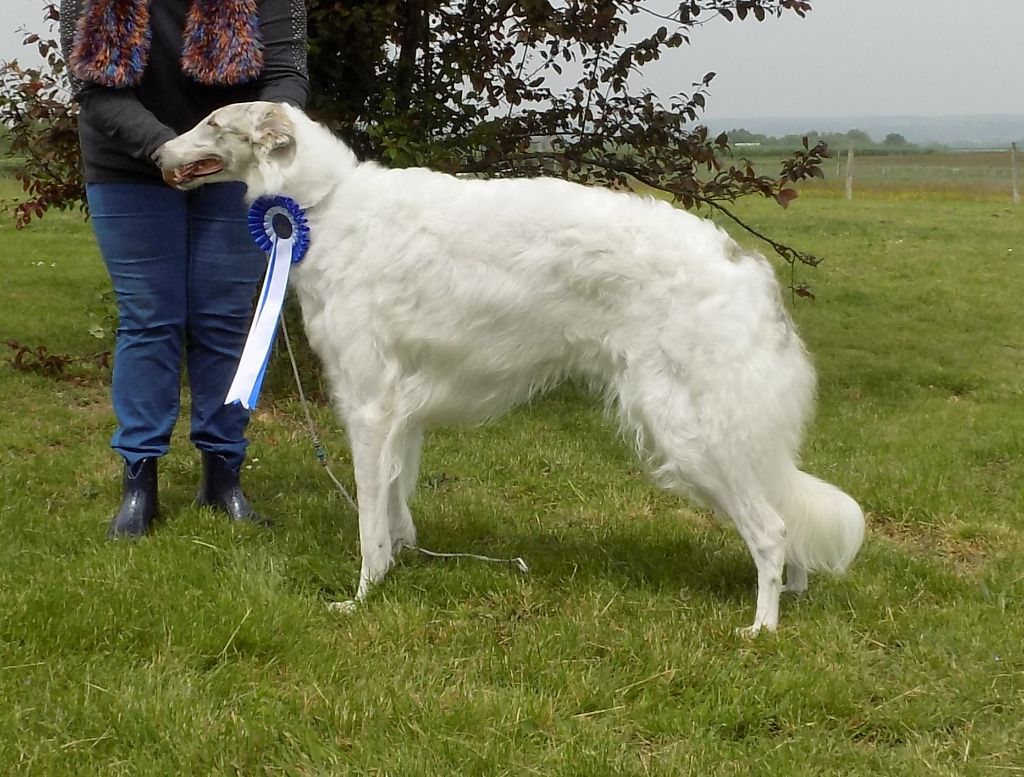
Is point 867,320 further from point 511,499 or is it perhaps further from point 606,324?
point 606,324

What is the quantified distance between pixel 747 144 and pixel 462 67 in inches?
102

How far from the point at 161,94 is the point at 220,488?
65.5 inches

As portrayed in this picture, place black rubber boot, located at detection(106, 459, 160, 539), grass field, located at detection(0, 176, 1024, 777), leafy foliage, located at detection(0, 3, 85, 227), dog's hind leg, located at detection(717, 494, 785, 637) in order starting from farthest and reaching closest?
leafy foliage, located at detection(0, 3, 85, 227) < black rubber boot, located at detection(106, 459, 160, 539) < dog's hind leg, located at detection(717, 494, 785, 637) < grass field, located at detection(0, 176, 1024, 777)

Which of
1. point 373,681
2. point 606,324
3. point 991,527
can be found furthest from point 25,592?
point 991,527

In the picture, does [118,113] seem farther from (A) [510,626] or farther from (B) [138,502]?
(A) [510,626]

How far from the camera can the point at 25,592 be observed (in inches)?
136

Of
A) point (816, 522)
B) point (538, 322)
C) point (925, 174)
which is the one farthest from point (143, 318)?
point (925, 174)

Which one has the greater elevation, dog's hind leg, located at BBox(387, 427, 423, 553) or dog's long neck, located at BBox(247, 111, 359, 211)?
dog's long neck, located at BBox(247, 111, 359, 211)

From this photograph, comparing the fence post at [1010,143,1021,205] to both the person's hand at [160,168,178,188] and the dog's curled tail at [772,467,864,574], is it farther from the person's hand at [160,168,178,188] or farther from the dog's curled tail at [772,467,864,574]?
the person's hand at [160,168,178,188]

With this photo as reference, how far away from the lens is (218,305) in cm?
436

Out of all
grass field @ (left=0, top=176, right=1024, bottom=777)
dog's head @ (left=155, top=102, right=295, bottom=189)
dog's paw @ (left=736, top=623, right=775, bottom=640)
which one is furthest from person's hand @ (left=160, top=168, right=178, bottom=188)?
dog's paw @ (left=736, top=623, right=775, bottom=640)

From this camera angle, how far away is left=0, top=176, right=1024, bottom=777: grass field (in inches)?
110

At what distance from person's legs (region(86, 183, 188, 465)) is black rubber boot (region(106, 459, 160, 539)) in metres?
0.05

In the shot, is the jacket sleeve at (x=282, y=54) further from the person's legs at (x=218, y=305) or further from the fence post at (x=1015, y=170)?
the fence post at (x=1015, y=170)
